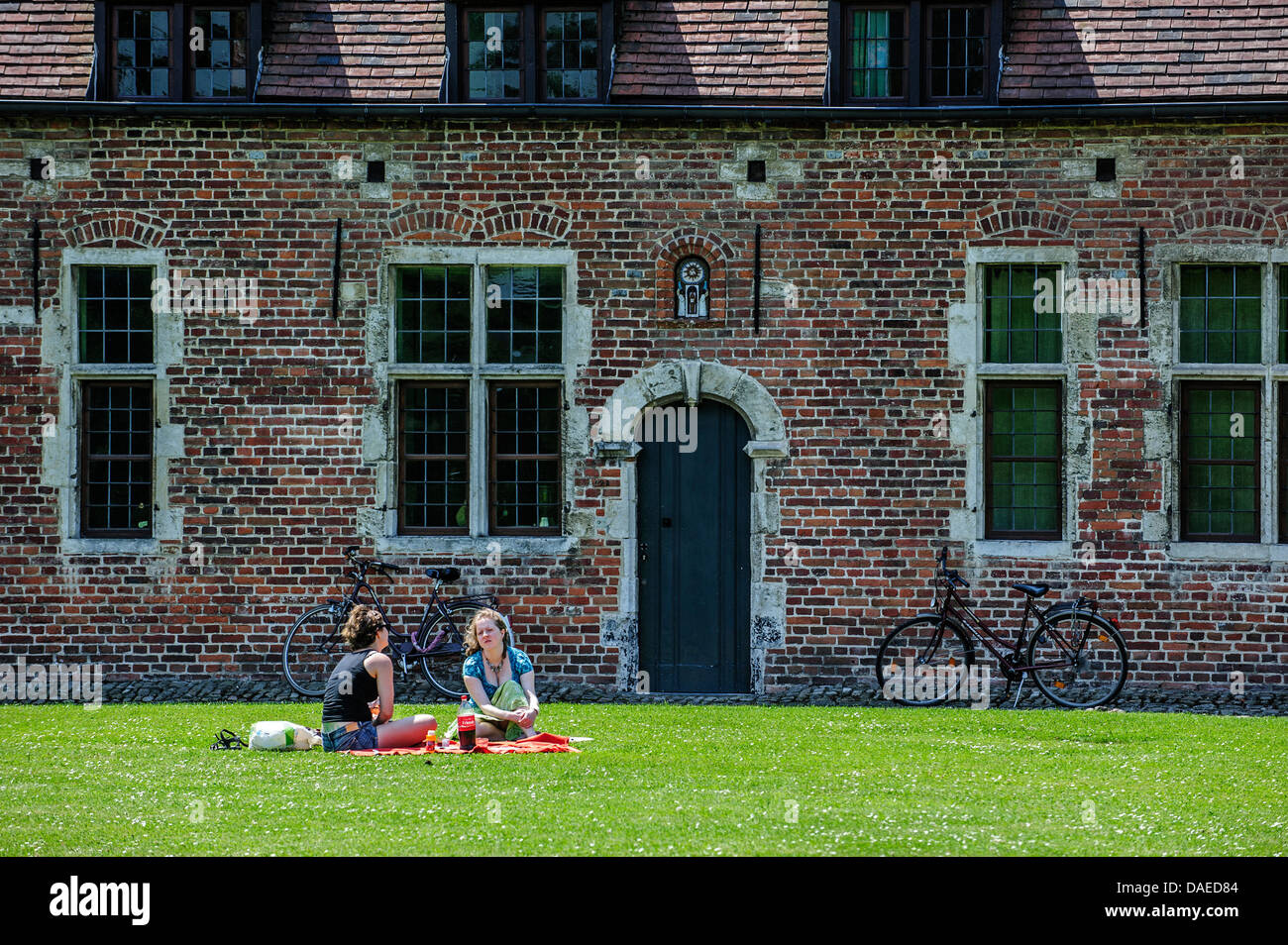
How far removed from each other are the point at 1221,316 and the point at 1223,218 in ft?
2.45

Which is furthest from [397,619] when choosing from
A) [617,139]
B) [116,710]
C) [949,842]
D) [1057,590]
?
[949,842]

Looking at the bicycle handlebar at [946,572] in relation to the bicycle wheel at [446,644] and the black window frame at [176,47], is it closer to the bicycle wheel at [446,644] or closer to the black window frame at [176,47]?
the bicycle wheel at [446,644]

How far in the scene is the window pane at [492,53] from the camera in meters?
12.6

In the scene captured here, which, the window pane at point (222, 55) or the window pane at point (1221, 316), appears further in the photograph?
the window pane at point (222, 55)

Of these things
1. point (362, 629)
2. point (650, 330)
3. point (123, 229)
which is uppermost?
point (123, 229)

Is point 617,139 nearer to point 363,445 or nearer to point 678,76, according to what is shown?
point 678,76

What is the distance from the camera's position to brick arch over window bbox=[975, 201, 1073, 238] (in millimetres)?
12344

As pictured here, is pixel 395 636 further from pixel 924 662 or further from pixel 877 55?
pixel 877 55

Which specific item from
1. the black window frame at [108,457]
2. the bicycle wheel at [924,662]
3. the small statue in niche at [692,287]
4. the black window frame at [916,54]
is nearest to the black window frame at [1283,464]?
the bicycle wheel at [924,662]

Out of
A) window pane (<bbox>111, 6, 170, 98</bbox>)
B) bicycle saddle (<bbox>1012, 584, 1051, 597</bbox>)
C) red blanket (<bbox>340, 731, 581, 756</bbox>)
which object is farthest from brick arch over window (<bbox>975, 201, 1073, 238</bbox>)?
window pane (<bbox>111, 6, 170, 98</bbox>)

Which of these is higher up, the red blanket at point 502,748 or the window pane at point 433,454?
the window pane at point 433,454

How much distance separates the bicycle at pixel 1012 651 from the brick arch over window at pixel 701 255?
2615mm

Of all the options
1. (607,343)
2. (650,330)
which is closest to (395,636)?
(607,343)

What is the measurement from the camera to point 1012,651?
39.2 ft
